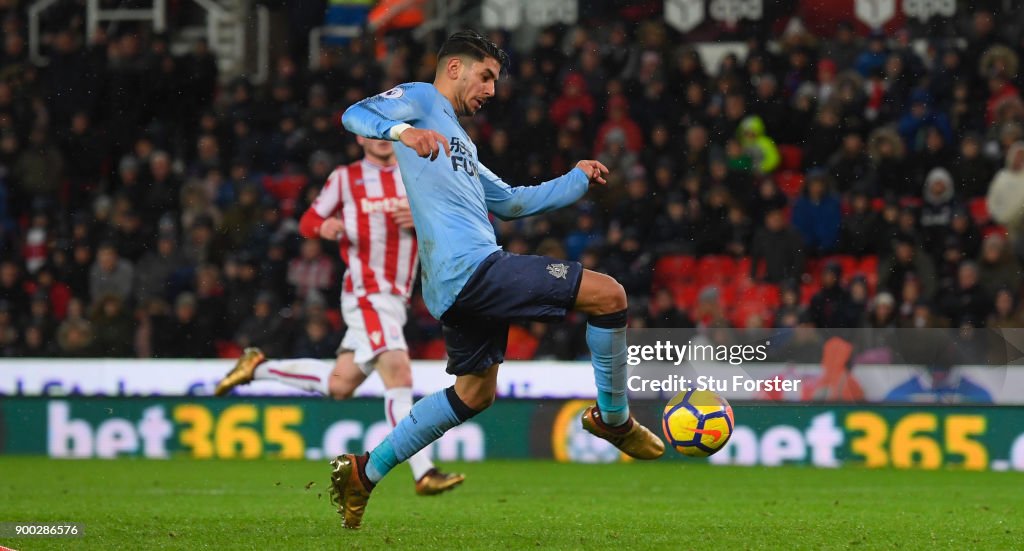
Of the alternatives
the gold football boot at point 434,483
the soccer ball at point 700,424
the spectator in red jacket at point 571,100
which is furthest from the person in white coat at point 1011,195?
the soccer ball at point 700,424

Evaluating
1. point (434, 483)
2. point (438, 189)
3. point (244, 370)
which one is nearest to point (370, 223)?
point (244, 370)

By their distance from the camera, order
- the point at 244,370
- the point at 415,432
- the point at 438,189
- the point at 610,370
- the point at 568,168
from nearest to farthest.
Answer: the point at 438,189 < the point at 610,370 < the point at 415,432 < the point at 244,370 < the point at 568,168

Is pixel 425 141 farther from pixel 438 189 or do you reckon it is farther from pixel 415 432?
pixel 415 432

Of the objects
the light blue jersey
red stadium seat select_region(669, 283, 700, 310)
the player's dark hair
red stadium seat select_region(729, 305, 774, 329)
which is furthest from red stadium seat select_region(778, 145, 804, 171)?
the light blue jersey

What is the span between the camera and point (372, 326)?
8891mm

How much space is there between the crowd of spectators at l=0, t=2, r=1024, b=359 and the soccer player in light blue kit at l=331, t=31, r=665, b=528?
5.54 metres

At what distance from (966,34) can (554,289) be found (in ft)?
35.5

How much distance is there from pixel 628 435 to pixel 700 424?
339 millimetres

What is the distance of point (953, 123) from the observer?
1417 centimetres

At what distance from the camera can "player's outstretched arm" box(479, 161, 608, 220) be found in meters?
6.44

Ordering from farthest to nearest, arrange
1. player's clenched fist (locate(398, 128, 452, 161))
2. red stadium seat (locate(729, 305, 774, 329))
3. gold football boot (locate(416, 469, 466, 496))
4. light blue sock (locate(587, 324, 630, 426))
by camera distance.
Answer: red stadium seat (locate(729, 305, 774, 329))
gold football boot (locate(416, 469, 466, 496))
light blue sock (locate(587, 324, 630, 426))
player's clenched fist (locate(398, 128, 452, 161))

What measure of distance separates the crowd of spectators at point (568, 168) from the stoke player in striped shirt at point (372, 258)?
10.3 ft

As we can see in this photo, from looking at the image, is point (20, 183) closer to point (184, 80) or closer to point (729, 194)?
point (184, 80)

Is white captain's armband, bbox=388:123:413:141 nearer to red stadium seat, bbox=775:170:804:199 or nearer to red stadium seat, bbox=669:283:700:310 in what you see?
red stadium seat, bbox=669:283:700:310
